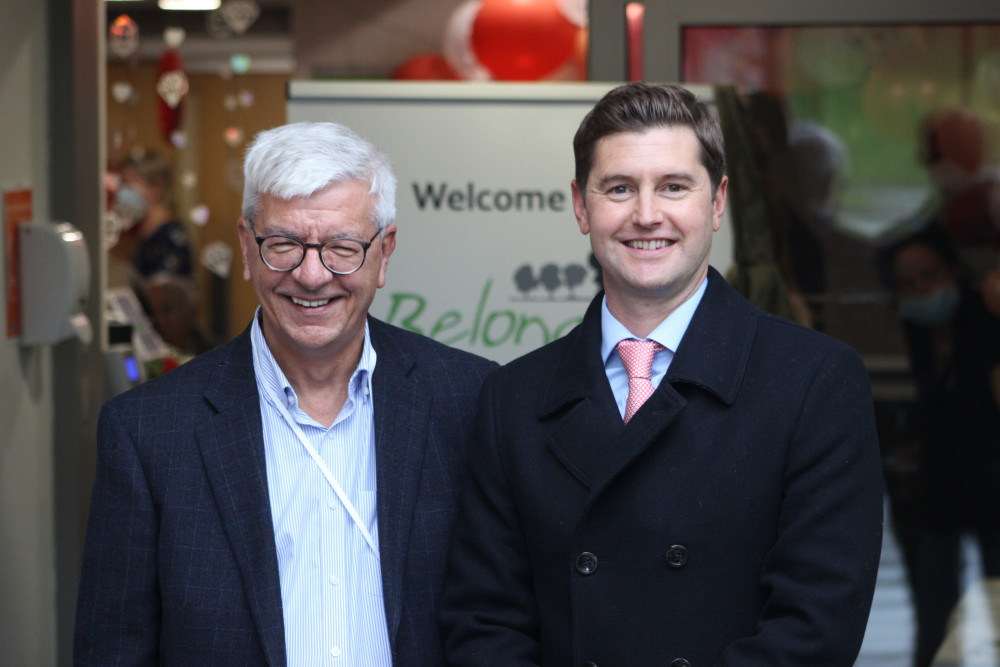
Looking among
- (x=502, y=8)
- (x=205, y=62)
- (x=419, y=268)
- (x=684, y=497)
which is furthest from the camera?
(x=205, y=62)

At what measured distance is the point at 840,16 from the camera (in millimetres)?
3199

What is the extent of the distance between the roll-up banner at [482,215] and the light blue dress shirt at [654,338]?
1344 millimetres

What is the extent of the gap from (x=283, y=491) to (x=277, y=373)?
19 centimetres

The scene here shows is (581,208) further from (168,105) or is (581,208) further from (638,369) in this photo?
(168,105)

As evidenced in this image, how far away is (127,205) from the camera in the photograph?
6.50m

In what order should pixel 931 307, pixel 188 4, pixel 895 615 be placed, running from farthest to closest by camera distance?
pixel 188 4
pixel 895 615
pixel 931 307

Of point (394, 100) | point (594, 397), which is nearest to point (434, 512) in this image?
point (594, 397)

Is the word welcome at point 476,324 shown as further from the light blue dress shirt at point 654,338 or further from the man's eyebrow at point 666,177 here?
the man's eyebrow at point 666,177

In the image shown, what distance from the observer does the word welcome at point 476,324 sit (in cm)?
304

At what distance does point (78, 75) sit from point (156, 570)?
6.47 ft

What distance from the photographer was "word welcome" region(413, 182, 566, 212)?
3.05 m

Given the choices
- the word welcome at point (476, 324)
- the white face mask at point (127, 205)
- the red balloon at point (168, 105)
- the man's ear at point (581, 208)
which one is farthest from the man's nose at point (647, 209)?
the white face mask at point (127, 205)

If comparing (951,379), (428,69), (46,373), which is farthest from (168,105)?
(951,379)

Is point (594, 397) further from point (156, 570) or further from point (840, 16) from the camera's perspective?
point (840, 16)
